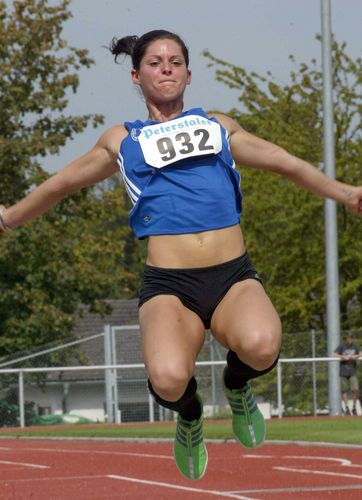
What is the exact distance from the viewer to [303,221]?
113 feet

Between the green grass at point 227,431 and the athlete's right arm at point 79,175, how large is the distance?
1116 cm

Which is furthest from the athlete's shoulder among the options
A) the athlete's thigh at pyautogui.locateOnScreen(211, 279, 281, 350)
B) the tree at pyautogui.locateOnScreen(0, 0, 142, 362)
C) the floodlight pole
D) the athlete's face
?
the tree at pyautogui.locateOnScreen(0, 0, 142, 362)

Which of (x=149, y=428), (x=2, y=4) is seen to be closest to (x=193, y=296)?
(x=149, y=428)

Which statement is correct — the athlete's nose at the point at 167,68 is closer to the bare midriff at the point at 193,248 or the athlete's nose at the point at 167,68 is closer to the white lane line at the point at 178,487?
the bare midriff at the point at 193,248

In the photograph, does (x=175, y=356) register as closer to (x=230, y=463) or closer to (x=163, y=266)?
(x=163, y=266)

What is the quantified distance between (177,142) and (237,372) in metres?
1.34

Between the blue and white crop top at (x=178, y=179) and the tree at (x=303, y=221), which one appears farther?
the tree at (x=303, y=221)

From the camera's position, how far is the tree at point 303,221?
3406cm

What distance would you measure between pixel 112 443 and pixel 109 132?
46.4ft

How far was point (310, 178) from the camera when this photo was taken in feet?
23.4

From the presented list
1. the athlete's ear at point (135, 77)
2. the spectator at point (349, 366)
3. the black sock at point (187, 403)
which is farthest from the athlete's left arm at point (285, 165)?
the spectator at point (349, 366)

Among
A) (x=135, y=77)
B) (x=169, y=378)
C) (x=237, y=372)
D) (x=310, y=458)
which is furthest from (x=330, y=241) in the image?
(x=169, y=378)

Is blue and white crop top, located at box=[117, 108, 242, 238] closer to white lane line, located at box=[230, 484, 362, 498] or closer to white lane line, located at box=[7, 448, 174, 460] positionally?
white lane line, located at box=[230, 484, 362, 498]

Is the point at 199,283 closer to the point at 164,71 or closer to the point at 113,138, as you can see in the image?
the point at 113,138
